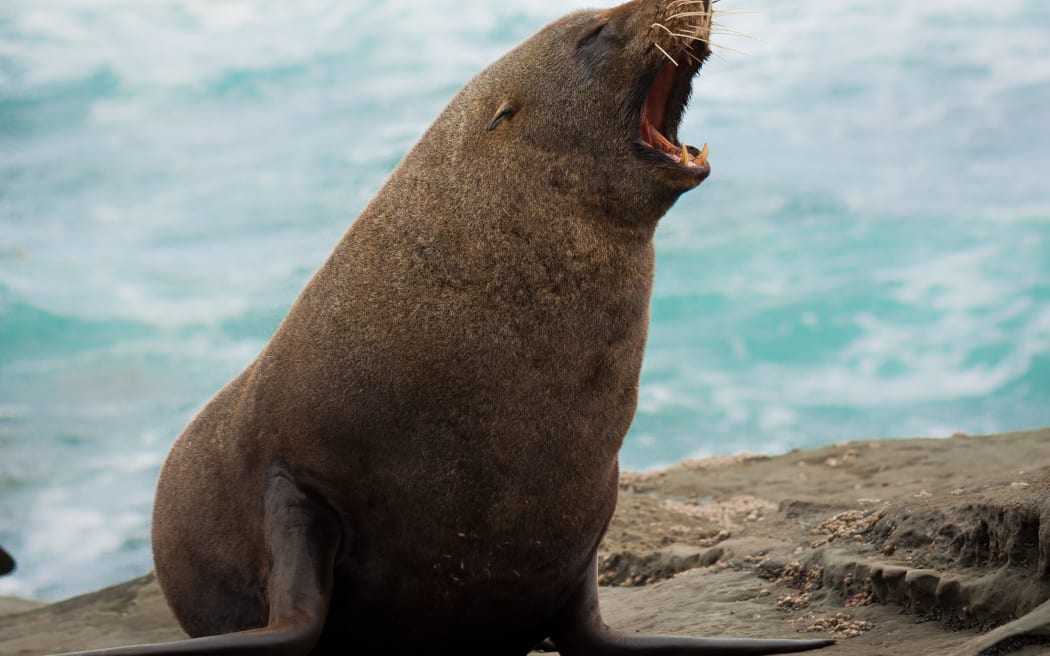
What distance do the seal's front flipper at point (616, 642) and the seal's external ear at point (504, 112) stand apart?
1.58 meters

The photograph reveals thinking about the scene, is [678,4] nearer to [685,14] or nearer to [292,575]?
[685,14]

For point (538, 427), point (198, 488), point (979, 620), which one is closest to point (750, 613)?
point (979, 620)

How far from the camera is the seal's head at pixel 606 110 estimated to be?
421 centimetres

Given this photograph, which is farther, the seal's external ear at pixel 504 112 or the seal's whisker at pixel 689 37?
the seal's external ear at pixel 504 112

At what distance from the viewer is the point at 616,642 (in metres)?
4.40

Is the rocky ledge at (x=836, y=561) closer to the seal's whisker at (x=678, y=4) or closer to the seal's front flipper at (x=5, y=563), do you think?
the seal's front flipper at (x=5, y=563)

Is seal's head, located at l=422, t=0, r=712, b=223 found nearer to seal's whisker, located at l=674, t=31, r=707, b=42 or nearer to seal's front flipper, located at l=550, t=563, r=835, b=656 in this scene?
seal's whisker, located at l=674, t=31, r=707, b=42

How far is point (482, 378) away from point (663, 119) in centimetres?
118

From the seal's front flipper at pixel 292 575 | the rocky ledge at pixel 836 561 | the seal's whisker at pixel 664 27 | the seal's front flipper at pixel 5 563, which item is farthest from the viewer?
the seal's front flipper at pixel 5 563

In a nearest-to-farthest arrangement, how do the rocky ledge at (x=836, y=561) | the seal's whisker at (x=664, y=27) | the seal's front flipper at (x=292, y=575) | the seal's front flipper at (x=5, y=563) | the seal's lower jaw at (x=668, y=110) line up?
1. the seal's front flipper at (x=292, y=575)
2. the rocky ledge at (x=836, y=561)
3. the seal's whisker at (x=664, y=27)
4. the seal's lower jaw at (x=668, y=110)
5. the seal's front flipper at (x=5, y=563)

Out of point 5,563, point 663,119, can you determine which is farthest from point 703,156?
point 5,563

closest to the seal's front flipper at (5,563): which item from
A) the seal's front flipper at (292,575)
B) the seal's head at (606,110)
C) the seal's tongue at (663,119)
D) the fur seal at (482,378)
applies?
the fur seal at (482,378)

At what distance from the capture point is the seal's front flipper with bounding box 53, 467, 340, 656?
3.72 metres

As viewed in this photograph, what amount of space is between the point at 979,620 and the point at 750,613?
103 centimetres
